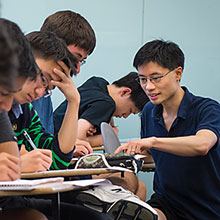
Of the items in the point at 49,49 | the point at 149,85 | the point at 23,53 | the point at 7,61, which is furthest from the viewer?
the point at 149,85

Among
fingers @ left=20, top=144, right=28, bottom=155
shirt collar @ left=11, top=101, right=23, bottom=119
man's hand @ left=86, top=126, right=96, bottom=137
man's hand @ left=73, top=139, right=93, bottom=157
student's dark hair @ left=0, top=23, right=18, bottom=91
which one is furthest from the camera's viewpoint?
man's hand @ left=86, top=126, right=96, bottom=137

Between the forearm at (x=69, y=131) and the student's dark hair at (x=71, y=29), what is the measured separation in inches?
18.4

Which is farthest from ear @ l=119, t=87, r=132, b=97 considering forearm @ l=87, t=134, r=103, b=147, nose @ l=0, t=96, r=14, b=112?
nose @ l=0, t=96, r=14, b=112

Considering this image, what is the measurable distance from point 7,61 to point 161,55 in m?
1.62

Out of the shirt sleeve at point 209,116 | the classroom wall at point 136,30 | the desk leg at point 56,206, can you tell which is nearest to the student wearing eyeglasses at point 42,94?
the desk leg at point 56,206

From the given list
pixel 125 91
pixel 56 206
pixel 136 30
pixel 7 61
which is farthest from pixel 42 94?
pixel 136 30

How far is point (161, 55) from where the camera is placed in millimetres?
2119

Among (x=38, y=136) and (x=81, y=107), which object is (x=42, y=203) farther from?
(x=81, y=107)

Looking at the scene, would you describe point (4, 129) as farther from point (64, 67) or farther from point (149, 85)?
point (149, 85)

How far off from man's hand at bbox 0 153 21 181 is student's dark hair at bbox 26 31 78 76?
56 cm

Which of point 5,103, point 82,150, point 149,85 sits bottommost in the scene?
point 82,150

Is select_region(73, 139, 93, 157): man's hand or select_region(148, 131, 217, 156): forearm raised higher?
select_region(148, 131, 217, 156): forearm

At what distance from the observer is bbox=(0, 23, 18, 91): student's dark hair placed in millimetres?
556

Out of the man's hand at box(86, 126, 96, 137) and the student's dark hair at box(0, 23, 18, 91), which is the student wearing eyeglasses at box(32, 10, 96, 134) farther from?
the student's dark hair at box(0, 23, 18, 91)
